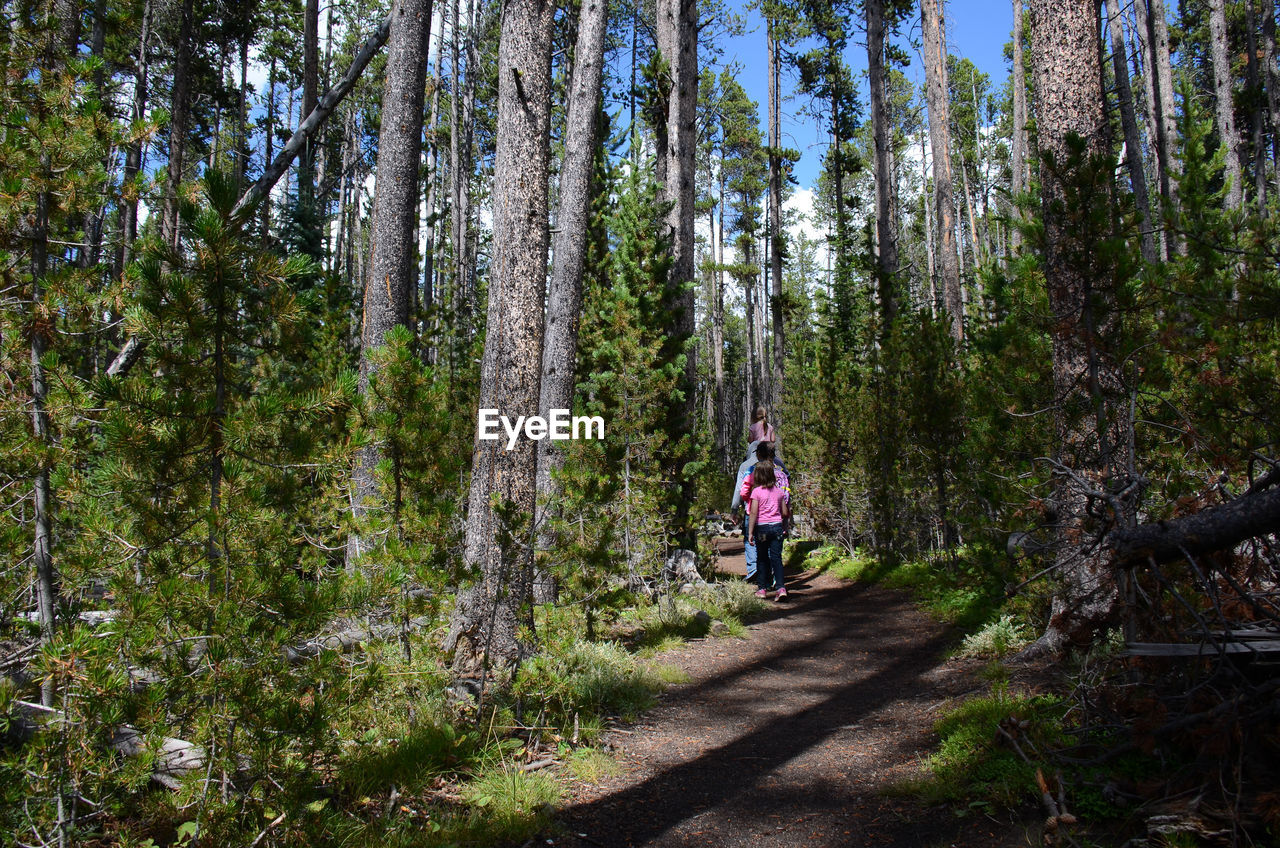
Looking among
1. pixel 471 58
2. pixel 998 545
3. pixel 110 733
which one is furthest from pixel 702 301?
pixel 110 733

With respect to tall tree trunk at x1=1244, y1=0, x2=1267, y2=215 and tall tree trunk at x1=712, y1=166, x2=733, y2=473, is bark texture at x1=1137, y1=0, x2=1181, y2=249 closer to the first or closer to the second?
tall tree trunk at x1=1244, y1=0, x2=1267, y2=215

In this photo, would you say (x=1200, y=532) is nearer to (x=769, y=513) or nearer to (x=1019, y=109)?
(x=769, y=513)

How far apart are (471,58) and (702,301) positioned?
3153cm

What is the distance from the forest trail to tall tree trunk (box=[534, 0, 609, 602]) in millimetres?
2143

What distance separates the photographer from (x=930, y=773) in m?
3.76

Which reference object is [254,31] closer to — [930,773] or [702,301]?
[930,773]

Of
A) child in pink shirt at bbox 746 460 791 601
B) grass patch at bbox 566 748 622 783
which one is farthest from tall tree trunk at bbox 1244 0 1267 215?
grass patch at bbox 566 748 622 783

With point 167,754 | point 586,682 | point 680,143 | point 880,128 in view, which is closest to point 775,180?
point 880,128

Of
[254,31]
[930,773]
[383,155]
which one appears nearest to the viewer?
[930,773]

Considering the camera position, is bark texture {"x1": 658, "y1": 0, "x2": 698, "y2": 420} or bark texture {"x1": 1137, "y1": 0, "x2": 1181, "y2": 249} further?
bark texture {"x1": 1137, "y1": 0, "x2": 1181, "y2": 249}

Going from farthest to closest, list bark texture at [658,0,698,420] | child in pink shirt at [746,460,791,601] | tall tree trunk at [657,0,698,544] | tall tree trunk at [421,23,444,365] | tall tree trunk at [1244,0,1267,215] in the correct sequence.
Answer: tall tree trunk at [421,23,444,365] < tall tree trunk at [1244,0,1267,215] < bark texture at [658,0,698,420] < tall tree trunk at [657,0,698,544] < child in pink shirt at [746,460,791,601]

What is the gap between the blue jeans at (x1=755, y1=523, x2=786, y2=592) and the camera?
8.97 metres

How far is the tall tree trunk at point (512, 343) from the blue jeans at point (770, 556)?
15.3 ft

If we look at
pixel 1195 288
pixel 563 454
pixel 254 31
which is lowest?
pixel 563 454
